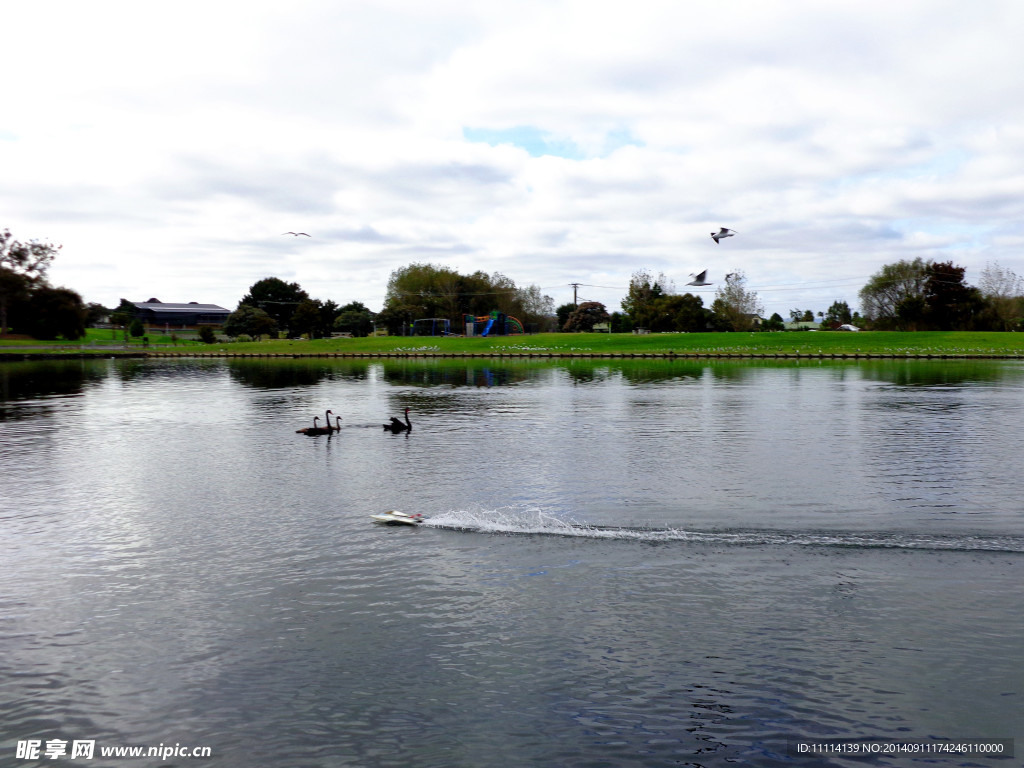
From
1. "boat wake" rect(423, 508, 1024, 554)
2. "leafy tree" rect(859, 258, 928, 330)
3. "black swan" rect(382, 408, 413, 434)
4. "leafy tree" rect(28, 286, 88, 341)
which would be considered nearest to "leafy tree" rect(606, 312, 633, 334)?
"leafy tree" rect(859, 258, 928, 330)

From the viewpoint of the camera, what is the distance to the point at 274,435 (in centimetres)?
3959

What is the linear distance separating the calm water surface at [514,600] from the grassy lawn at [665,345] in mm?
97896

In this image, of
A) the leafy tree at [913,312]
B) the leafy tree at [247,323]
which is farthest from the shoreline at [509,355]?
the leafy tree at [913,312]

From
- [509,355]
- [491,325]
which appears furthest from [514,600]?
[491,325]

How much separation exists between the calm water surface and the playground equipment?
133m

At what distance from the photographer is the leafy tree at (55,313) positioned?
153875 mm

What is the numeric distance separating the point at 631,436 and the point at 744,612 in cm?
2296

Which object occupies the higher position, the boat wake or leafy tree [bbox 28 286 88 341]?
leafy tree [bbox 28 286 88 341]

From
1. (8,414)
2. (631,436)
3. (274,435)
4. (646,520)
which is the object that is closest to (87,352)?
(8,414)

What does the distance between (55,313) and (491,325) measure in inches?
3420

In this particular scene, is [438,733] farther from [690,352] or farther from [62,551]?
[690,352]

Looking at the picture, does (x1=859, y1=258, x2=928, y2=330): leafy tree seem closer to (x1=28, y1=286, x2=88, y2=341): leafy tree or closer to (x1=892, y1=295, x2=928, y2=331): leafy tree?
(x1=892, y1=295, x2=928, y2=331): leafy tree

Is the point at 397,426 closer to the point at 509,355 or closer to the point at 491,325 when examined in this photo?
the point at 509,355

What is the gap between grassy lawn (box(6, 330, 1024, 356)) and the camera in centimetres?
12574
